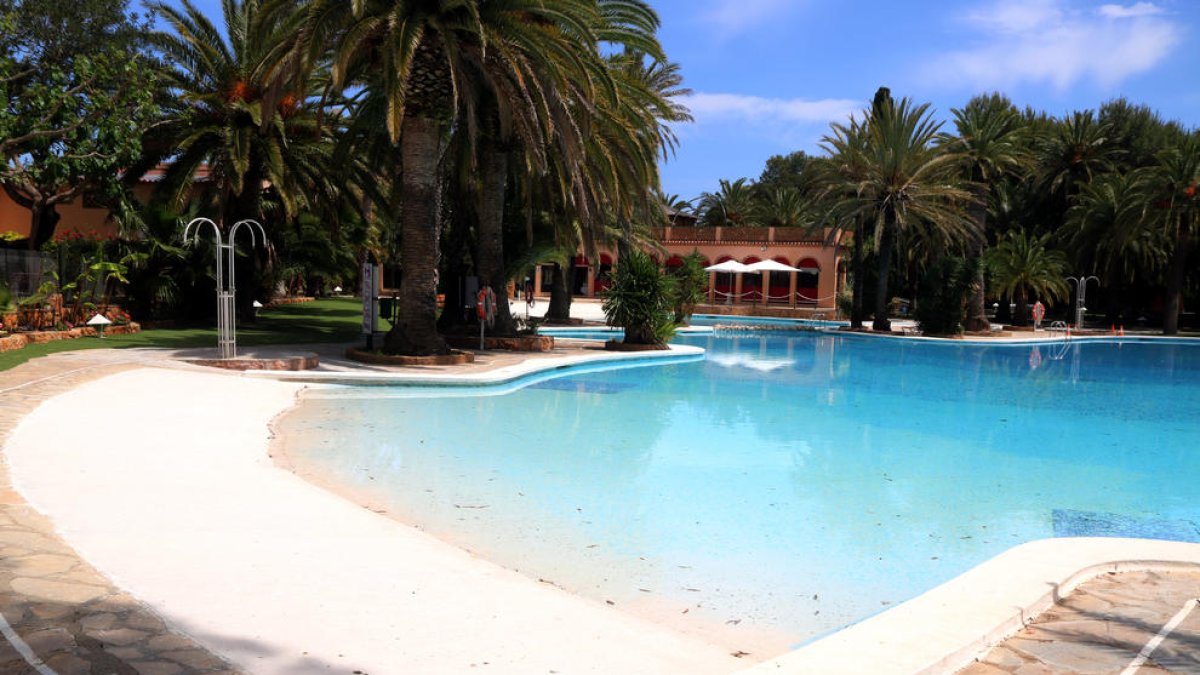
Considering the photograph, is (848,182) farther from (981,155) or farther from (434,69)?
(434,69)

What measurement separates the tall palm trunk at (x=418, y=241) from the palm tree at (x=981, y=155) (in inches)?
899

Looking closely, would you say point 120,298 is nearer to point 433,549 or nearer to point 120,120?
point 120,120

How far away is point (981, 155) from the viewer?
3253 centimetres

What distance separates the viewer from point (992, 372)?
68.7 ft

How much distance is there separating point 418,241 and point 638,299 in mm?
7186

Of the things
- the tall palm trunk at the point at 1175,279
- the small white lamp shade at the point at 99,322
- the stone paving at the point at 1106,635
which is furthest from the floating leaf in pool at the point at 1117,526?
the tall palm trunk at the point at 1175,279

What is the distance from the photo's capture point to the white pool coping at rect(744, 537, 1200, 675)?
3.82 m

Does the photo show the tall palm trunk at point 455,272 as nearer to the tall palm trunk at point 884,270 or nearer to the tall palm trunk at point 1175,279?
the tall palm trunk at point 884,270

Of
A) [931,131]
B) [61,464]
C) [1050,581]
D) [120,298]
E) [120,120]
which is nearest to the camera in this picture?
[1050,581]

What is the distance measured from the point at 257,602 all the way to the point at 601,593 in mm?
2167

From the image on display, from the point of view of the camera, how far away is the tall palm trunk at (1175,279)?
3544 centimetres

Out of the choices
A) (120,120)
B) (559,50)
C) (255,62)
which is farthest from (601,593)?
(255,62)

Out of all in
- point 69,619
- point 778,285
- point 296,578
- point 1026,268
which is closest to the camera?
point 69,619

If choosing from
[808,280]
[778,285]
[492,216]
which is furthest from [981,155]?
[492,216]
